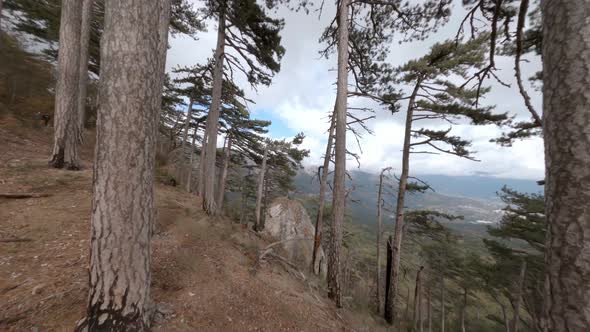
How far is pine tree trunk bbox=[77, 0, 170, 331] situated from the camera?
7.41 ft

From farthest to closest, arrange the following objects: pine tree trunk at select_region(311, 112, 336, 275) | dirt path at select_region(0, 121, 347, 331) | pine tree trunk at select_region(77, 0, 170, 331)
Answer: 1. pine tree trunk at select_region(311, 112, 336, 275)
2. dirt path at select_region(0, 121, 347, 331)
3. pine tree trunk at select_region(77, 0, 170, 331)

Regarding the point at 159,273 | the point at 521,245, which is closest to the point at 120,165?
the point at 159,273

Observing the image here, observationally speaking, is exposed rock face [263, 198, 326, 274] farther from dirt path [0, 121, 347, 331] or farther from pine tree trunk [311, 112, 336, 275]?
dirt path [0, 121, 347, 331]

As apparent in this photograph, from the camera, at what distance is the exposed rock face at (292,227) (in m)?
14.1

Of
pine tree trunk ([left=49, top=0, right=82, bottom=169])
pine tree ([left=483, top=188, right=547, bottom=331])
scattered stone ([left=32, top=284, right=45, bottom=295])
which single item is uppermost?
pine tree trunk ([left=49, top=0, right=82, bottom=169])

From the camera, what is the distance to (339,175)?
5652mm

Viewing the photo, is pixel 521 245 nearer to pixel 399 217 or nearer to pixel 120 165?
pixel 399 217

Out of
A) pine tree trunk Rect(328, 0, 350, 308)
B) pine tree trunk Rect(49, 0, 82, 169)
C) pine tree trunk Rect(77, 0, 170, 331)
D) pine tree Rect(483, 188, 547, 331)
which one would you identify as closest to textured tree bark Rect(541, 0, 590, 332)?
pine tree trunk Rect(77, 0, 170, 331)

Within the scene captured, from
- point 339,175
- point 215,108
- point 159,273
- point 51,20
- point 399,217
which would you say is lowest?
point 159,273

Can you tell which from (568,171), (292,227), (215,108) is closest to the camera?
(568,171)

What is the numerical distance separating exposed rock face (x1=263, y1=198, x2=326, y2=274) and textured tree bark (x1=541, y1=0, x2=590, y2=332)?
44.3 feet

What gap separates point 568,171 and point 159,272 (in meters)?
4.89

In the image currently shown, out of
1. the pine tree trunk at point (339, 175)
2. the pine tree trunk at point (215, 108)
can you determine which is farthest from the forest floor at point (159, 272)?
the pine tree trunk at point (215, 108)

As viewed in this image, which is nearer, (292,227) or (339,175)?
(339,175)
